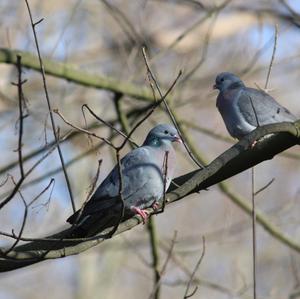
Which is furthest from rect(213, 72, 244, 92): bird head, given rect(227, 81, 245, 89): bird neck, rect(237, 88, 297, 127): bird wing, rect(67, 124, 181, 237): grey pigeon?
rect(67, 124, 181, 237): grey pigeon

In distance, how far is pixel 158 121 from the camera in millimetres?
6840

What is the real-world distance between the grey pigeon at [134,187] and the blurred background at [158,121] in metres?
0.22

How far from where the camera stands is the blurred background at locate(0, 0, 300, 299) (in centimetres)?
629

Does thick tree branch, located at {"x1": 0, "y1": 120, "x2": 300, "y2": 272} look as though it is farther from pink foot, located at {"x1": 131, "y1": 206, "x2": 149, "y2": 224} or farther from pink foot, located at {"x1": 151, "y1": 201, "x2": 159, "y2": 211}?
pink foot, located at {"x1": 151, "y1": 201, "x2": 159, "y2": 211}

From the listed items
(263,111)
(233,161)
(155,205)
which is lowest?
(233,161)

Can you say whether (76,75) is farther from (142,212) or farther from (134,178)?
(142,212)

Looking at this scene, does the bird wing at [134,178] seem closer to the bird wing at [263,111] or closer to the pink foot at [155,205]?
the pink foot at [155,205]

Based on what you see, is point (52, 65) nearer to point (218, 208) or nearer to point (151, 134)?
point (151, 134)

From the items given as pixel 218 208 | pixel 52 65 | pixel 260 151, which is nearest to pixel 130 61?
pixel 52 65

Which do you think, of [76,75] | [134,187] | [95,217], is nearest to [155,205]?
[134,187]

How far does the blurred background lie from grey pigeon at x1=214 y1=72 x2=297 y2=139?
0.98ft

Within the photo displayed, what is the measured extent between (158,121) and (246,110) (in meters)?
1.65

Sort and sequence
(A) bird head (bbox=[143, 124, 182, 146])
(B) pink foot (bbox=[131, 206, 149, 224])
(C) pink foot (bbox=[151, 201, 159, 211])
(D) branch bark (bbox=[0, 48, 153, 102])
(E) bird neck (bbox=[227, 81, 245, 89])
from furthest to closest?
(E) bird neck (bbox=[227, 81, 245, 89]), (D) branch bark (bbox=[0, 48, 153, 102]), (A) bird head (bbox=[143, 124, 182, 146]), (C) pink foot (bbox=[151, 201, 159, 211]), (B) pink foot (bbox=[131, 206, 149, 224])

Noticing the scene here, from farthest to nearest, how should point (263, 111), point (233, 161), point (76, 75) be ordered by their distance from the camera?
point (76, 75)
point (263, 111)
point (233, 161)
